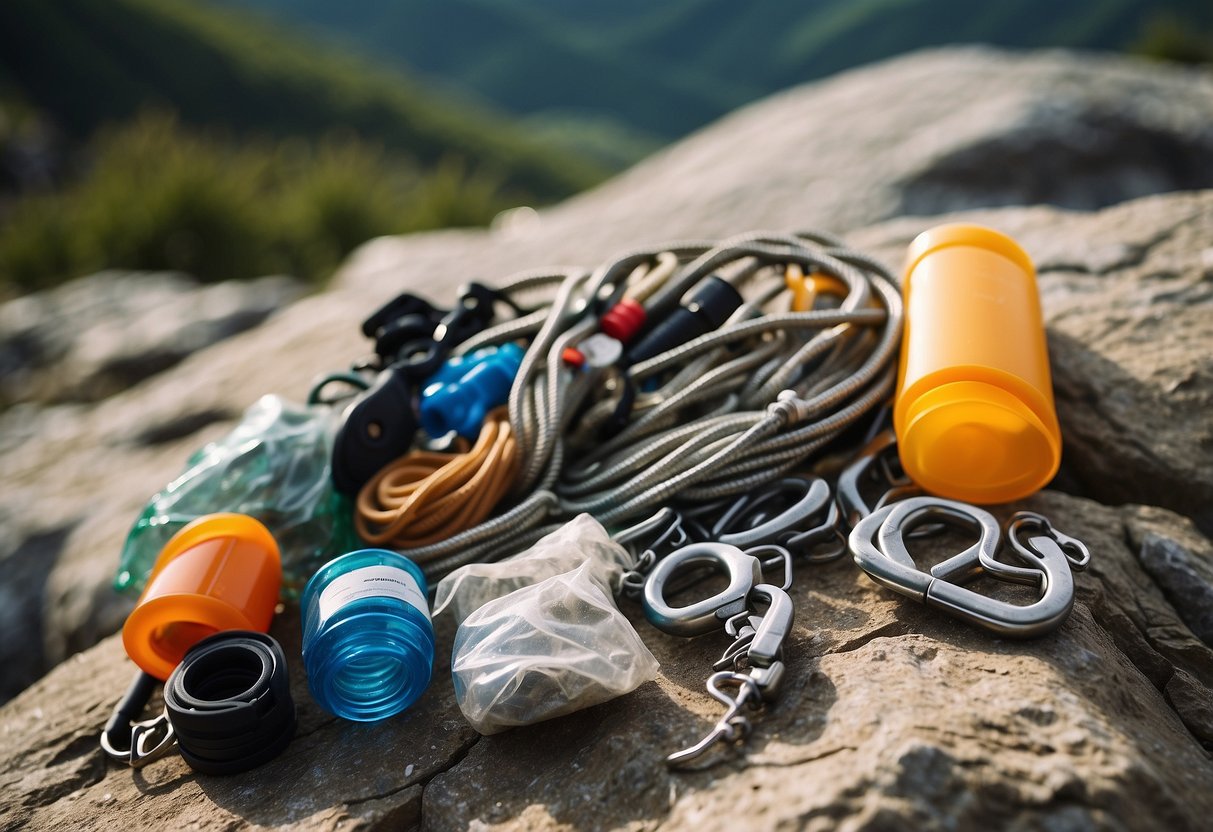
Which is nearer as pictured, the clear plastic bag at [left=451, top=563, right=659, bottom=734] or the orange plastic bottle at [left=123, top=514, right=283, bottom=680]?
the clear plastic bag at [left=451, top=563, right=659, bottom=734]

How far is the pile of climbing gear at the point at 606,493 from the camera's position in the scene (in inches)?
65.3

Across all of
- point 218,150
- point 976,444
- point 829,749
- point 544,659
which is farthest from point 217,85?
point 829,749

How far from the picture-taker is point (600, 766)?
1521 mm

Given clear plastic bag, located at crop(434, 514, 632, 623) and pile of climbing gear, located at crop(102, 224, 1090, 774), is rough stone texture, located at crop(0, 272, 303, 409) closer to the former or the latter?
pile of climbing gear, located at crop(102, 224, 1090, 774)

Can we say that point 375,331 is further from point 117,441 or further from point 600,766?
point 117,441

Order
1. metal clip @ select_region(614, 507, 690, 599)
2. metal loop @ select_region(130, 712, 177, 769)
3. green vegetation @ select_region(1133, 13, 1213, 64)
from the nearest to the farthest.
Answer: metal loop @ select_region(130, 712, 177, 769) → metal clip @ select_region(614, 507, 690, 599) → green vegetation @ select_region(1133, 13, 1213, 64)

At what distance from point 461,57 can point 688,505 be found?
66176 mm

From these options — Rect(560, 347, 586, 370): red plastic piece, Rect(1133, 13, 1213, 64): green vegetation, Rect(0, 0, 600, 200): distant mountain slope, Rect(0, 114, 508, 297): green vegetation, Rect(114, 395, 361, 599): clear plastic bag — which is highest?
Rect(560, 347, 586, 370): red plastic piece

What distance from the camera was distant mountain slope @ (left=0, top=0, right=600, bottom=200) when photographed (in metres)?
23.2

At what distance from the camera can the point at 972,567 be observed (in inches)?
68.3

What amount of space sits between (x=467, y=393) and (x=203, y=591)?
78 cm

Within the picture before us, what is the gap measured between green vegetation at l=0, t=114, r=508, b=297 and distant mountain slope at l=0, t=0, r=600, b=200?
1258 centimetres

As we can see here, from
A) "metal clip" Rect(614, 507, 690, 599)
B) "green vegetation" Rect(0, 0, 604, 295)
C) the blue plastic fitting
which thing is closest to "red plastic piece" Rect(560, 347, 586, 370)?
the blue plastic fitting

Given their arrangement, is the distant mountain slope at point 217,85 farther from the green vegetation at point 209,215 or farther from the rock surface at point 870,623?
the rock surface at point 870,623
